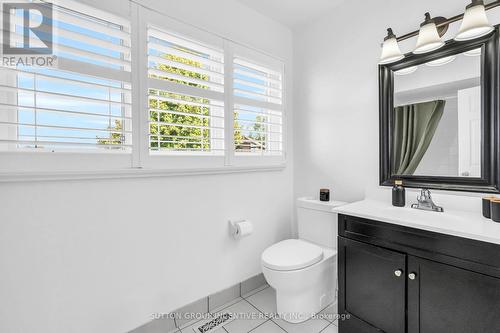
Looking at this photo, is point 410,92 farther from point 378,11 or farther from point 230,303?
point 230,303

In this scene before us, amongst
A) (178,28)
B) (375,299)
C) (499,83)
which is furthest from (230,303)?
(499,83)

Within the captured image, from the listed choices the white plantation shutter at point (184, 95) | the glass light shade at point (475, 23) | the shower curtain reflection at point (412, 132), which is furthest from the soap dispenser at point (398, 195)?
the white plantation shutter at point (184, 95)

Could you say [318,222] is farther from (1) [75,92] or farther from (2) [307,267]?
(1) [75,92]

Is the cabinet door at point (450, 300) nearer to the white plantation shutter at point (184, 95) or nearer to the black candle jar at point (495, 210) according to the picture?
the black candle jar at point (495, 210)

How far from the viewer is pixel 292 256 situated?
5.62 ft

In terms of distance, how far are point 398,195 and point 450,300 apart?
25.6 inches

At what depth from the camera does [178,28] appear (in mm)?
1681

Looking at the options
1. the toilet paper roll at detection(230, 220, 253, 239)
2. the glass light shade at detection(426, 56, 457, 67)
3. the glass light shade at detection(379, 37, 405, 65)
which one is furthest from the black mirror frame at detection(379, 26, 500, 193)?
the toilet paper roll at detection(230, 220, 253, 239)

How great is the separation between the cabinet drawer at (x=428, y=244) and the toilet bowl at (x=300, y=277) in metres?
0.35

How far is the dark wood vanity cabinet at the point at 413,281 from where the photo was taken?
1.04 metres

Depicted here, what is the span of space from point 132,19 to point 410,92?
1.90m

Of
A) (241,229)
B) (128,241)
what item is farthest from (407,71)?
(128,241)

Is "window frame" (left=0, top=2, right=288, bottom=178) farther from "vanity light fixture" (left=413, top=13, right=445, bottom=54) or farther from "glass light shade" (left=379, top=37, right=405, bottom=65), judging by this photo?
"vanity light fixture" (left=413, top=13, right=445, bottom=54)

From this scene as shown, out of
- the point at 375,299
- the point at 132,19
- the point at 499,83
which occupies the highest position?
the point at 132,19
